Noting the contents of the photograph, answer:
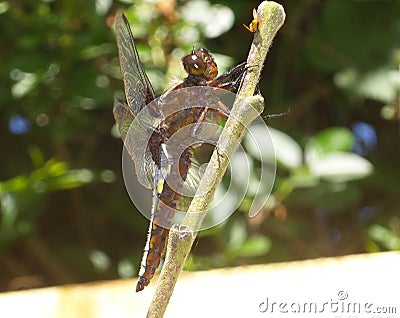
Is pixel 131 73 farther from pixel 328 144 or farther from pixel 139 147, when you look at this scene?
pixel 328 144

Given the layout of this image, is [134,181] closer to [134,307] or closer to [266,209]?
[134,307]

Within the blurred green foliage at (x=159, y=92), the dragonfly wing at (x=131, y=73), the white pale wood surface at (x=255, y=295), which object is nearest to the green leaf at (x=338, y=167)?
the blurred green foliage at (x=159, y=92)

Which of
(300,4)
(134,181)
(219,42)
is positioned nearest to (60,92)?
(219,42)

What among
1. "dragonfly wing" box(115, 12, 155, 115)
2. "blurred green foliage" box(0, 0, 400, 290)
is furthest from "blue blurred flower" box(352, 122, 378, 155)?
Result: "dragonfly wing" box(115, 12, 155, 115)

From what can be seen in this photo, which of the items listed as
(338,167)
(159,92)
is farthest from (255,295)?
(338,167)

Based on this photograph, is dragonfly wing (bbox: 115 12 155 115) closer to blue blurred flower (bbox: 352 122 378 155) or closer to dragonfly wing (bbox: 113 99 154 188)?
dragonfly wing (bbox: 113 99 154 188)

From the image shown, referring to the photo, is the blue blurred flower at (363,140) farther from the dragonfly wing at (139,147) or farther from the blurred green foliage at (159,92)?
the dragonfly wing at (139,147)
